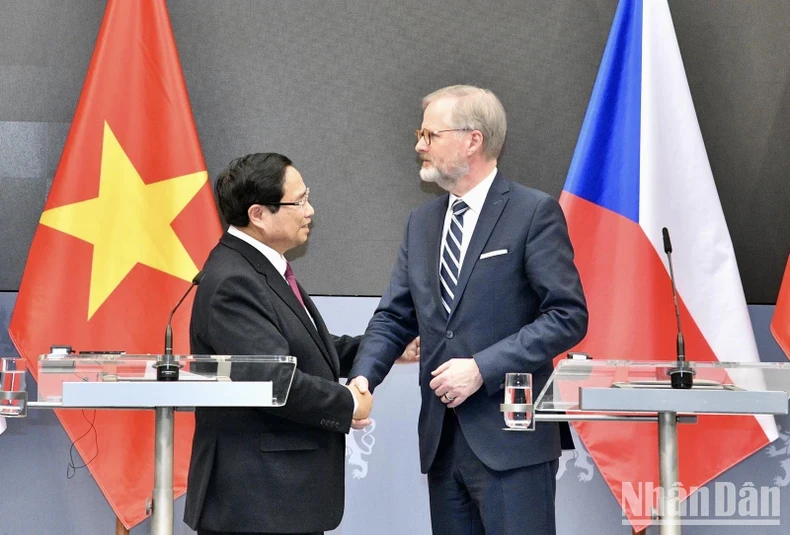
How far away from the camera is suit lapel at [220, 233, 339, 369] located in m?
2.73

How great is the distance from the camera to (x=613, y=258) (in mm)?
3846

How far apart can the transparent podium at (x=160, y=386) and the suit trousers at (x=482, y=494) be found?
0.71 m

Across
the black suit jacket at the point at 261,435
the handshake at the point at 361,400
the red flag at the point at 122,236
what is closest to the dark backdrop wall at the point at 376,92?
the red flag at the point at 122,236

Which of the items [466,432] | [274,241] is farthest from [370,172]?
[466,432]

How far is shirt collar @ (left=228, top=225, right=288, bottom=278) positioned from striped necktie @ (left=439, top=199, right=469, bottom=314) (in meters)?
0.48

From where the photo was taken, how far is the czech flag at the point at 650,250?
379 cm

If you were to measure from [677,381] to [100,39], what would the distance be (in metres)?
2.69

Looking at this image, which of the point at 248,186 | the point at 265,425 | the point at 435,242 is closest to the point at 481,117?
the point at 435,242

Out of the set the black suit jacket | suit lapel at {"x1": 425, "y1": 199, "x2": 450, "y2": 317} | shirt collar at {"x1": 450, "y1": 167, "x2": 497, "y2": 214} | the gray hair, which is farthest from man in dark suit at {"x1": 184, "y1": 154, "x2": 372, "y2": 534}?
the gray hair

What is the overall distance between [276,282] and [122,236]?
3.96 ft

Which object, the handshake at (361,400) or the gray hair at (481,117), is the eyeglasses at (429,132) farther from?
the handshake at (361,400)

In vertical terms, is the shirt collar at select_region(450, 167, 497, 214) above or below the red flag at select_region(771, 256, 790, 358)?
above

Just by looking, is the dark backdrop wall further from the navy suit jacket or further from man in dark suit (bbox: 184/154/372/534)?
man in dark suit (bbox: 184/154/372/534)

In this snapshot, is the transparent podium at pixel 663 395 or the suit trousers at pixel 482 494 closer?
the transparent podium at pixel 663 395
